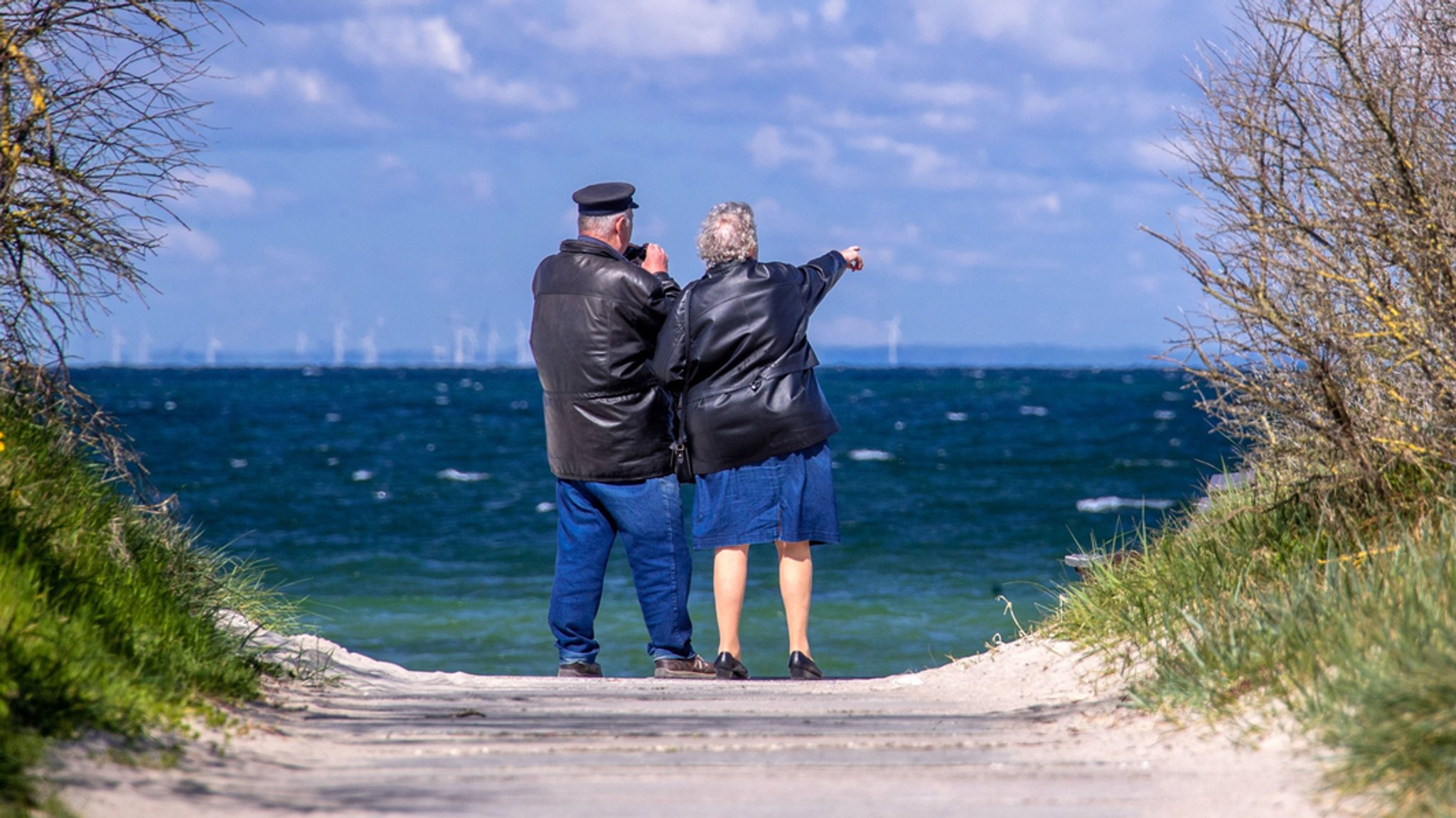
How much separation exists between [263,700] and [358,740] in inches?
23.5

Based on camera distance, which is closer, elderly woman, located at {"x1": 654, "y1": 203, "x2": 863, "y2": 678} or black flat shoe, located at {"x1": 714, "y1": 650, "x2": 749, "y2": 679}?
elderly woman, located at {"x1": 654, "y1": 203, "x2": 863, "y2": 678}

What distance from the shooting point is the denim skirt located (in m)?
5.27

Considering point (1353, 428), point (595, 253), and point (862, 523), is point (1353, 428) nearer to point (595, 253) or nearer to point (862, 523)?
point (595, 253)

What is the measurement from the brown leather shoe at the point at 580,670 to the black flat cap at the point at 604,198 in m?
1.94

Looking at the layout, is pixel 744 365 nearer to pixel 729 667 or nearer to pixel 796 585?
pixel 796 585

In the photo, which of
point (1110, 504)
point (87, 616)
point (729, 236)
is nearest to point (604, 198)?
point (729, 236)

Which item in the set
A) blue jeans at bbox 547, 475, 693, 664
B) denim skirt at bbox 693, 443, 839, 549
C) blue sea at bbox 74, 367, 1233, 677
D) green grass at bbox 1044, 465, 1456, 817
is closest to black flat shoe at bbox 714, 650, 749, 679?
blue jeans at bbox 547, 475, 693, 664

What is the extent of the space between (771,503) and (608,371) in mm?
877

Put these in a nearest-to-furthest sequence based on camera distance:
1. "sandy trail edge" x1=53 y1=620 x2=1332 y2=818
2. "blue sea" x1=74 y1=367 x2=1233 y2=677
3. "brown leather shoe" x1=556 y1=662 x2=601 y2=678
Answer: "sandy trail edge" x1=53 y1=620 x2=1332 y2=818 < "brown leather shoe" x1=556 y1=662 x2=601 y2=678 < "blue sea" x1=74 y1=367 x2=1233 y2=677

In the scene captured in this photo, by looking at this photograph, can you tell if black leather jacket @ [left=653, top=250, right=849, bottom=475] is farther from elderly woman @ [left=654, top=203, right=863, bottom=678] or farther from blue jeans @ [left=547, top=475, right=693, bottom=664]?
blue jeans @ [left=547, top=475, right=693, bottom=664]

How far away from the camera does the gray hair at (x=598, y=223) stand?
223 inches

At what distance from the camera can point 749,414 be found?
5242 millimetres

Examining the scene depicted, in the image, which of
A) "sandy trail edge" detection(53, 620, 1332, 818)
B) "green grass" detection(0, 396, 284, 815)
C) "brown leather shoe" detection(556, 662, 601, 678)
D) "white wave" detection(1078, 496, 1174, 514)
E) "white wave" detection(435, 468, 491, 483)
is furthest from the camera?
"white wave" detection(435, 468, 491, 483)

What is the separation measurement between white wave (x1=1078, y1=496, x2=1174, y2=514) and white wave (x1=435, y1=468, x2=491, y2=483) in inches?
484
